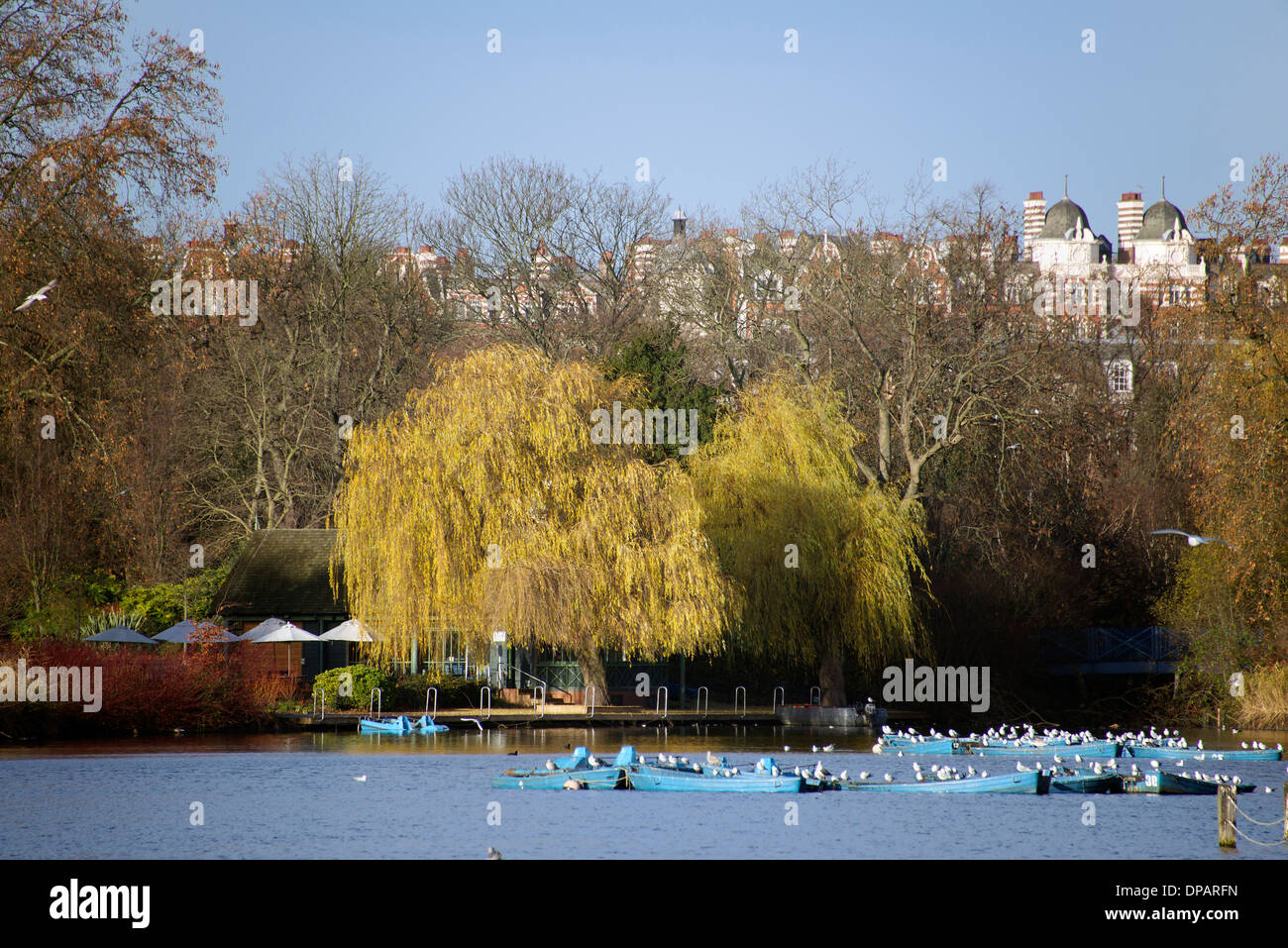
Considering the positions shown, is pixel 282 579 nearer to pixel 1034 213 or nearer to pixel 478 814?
pixel 478 814

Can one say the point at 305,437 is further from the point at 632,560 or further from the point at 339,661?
the point at 632,560

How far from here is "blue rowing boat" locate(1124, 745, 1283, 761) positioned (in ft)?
96.7

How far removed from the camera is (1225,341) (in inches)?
1265

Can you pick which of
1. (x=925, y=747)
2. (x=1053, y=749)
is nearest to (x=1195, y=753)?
(x=1053, y=749)

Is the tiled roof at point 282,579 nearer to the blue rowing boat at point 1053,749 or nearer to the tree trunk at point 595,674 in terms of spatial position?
the tree trunk at point 595,674

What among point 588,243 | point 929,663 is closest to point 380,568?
point 929,663

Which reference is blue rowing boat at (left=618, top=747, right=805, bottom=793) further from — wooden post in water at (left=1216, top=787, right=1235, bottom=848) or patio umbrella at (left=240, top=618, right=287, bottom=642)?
patio umbrella at (left=240, top=618, right=287, bottom=642)

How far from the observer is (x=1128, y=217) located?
11000 cm

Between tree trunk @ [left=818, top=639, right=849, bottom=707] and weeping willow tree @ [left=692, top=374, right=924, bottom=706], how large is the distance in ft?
0.44

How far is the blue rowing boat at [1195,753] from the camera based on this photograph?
96.7 feet

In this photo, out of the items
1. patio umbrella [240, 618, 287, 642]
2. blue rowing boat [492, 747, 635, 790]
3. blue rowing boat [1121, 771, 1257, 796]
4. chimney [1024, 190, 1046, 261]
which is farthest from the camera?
chimney [1024, 190, 1046, 261]

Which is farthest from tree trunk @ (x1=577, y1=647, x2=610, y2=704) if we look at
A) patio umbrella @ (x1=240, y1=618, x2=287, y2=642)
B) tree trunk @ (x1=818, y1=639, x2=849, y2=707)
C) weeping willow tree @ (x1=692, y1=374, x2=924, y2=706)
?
patio umbrella @ (x1=240, y1=618, x2=287, y2=642)

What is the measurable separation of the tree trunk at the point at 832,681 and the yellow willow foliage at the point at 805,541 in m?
0.47
